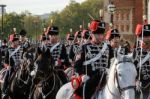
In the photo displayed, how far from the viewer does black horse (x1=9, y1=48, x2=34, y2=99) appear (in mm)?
15641

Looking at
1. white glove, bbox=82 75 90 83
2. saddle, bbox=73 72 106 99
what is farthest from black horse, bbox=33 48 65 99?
saddle, bbox=73 72 106 99

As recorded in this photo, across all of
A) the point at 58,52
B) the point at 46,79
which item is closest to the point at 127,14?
the point at 58,52

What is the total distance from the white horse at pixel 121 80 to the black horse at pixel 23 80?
5569 mm

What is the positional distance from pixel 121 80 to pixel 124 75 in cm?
10

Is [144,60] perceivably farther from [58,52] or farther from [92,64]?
[58,52]

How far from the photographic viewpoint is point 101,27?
40.4 ft

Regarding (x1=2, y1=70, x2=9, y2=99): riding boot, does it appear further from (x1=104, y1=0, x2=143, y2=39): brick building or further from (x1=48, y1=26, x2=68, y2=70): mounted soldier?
(x1=104, y1=0, x2=143, y2=39): brick building

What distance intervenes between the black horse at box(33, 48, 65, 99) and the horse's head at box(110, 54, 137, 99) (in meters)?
3.73

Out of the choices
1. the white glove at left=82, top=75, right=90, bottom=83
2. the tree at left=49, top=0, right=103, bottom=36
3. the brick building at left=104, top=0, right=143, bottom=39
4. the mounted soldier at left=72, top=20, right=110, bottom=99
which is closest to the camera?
the mounted soldier at left=72, top=20, right=110, bottom=99

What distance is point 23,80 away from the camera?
52.5 feet

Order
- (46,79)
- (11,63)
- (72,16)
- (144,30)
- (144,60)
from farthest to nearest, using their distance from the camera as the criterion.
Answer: (72,16), (11,63), (46,79), (144,30), (144,60)

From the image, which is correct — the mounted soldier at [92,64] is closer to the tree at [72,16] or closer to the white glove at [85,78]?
the white glove at [85,78]

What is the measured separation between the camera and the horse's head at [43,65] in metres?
13.1

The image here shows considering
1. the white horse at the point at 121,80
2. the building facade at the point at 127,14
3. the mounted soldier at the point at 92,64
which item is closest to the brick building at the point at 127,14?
the building facade at the point at 127,14
